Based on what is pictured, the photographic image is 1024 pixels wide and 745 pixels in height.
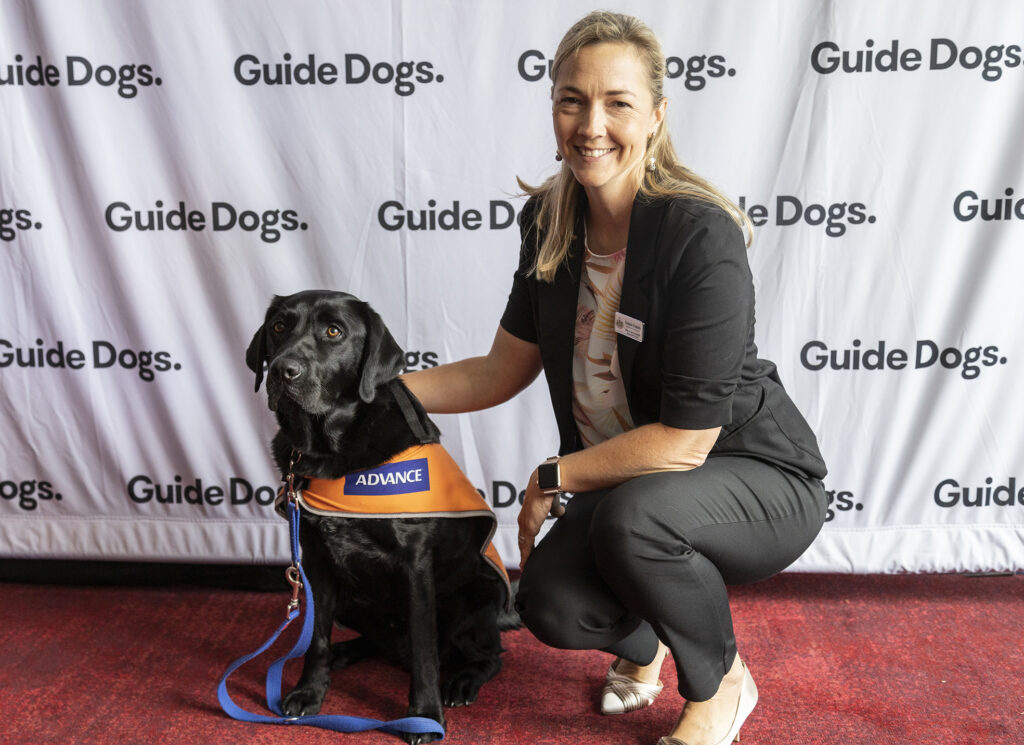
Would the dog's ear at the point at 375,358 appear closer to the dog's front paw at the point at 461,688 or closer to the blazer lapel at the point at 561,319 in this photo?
the blazer lapel at the point at 561,319

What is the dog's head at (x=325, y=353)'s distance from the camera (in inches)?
65.7

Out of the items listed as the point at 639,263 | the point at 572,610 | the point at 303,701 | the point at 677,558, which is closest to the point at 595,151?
the point at 639,263

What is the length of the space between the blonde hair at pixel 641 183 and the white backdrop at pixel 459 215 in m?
0.52

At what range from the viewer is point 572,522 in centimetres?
174

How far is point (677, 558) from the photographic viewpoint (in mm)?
1541

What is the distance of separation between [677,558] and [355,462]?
0.65 metres

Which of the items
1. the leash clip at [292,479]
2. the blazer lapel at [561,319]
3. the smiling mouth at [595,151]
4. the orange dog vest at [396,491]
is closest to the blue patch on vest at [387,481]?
the orange dog vest at [396,491]

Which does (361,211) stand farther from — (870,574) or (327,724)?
(870,574)

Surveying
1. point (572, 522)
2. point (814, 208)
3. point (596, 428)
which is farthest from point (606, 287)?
point (814, 208)

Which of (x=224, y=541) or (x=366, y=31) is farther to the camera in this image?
(x=224, y=541)

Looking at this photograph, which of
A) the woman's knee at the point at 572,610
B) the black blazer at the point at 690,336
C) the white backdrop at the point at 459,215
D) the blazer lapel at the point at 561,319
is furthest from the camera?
the white backdrop at the point at 459,215

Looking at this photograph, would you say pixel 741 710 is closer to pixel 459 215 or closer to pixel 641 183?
pixel 641 183

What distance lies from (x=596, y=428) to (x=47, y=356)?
1578 mm

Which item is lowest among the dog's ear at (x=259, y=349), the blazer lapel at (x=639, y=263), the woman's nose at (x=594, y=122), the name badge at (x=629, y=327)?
the dog's ear at (x=259, y=349)
